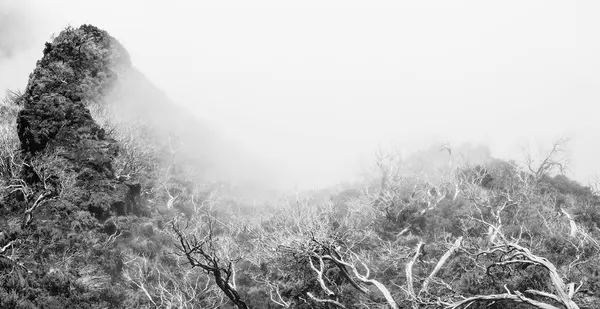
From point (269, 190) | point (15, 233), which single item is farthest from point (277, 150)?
point (15, 233)

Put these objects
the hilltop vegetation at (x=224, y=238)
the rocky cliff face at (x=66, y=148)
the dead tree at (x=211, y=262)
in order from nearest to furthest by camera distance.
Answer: the dead tree at (x=211, y=262)
the hilltop vegetation at (x=224, y=238)
the rocky cliff face at (x=66, y=148)

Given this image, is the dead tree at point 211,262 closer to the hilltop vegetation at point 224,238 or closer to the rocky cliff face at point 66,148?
the hilltop vegetation at point 224,238

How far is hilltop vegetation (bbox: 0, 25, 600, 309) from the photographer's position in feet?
52.6

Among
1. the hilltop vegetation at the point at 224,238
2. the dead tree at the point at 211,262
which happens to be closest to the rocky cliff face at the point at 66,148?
the hilltop vegetation at the point at 224,238

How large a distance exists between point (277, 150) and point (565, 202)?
74.8 m

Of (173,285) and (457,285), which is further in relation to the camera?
(173,285)

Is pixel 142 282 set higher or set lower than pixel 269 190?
higher

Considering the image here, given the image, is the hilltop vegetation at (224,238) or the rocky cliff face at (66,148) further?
the rocky cliff face at (66,148)

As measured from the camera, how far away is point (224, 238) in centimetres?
3044

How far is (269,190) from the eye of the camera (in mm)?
71500

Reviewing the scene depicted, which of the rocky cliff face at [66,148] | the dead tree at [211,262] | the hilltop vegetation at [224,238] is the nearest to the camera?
the dead tree at [211,262]

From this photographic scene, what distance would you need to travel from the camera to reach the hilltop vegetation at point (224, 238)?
52.6ft

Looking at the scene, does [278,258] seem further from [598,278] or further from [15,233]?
[598,278]

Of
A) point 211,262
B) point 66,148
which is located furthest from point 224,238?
point 211,262
